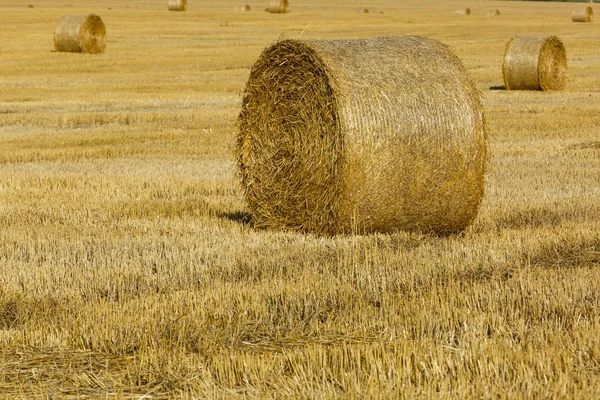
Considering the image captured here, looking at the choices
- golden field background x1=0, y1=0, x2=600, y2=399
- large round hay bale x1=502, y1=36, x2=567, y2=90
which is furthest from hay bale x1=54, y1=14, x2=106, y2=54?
golden field background x1=0, y1=0, x2=600, y2=399

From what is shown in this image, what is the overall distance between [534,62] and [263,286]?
57.5ft

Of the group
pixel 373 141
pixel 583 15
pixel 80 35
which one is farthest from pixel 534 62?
pixel 583 15

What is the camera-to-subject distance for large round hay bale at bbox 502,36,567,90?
23141 millimetres

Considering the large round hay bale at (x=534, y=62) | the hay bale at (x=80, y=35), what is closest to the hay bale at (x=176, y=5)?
the hay bale at (x=80, y=35)

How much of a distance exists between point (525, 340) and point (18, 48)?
106 ft

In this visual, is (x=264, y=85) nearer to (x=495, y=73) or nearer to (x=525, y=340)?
(x=525, y=340)

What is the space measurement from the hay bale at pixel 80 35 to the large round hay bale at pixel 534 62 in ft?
52.2

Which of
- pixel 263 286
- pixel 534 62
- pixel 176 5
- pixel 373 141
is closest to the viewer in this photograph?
pixel 263 286

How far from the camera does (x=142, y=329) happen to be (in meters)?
5.93

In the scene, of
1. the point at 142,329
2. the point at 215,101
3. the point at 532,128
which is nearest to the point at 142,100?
the point at 215,101

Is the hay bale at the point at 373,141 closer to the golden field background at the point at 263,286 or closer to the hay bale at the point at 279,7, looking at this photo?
the golden field background at the point at 263,286

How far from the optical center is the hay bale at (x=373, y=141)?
9.00m

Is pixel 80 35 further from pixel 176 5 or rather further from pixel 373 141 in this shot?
pixel 176 5

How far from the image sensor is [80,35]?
3384 cm
